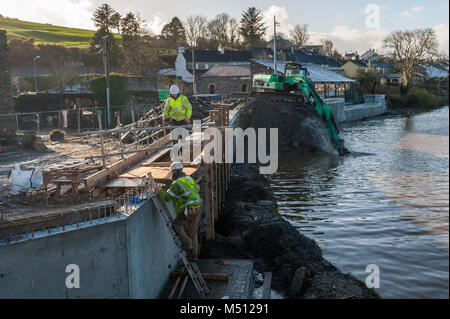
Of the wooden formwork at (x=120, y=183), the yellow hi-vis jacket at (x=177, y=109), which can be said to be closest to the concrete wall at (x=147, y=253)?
the wooden formwork at (x=120, y=183)

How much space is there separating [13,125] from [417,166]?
2290cm

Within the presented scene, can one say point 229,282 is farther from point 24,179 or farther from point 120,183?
point 24,179

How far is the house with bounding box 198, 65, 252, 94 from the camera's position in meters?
56.9

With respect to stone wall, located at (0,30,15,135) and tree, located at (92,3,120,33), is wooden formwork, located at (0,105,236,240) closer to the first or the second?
stone wall, located at (0,30,15,135)

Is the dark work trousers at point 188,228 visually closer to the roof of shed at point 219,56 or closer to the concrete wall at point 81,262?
the concrete wall at point 81,262

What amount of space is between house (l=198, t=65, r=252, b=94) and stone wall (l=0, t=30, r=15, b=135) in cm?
3482

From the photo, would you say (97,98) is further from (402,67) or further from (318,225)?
(402,67)

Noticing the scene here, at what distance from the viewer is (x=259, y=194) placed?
16656 mm

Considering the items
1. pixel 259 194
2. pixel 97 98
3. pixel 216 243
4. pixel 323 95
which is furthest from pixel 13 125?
pixel 323 95

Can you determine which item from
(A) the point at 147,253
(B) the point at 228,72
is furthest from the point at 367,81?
(A) the point at 147,253

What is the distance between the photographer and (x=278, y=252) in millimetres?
11133

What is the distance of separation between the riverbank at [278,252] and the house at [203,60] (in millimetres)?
53924

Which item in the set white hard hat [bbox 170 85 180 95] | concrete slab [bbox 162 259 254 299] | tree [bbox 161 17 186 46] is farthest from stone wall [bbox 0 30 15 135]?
tree [bbox 161 17 186 46]

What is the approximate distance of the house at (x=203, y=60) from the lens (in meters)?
67.0
